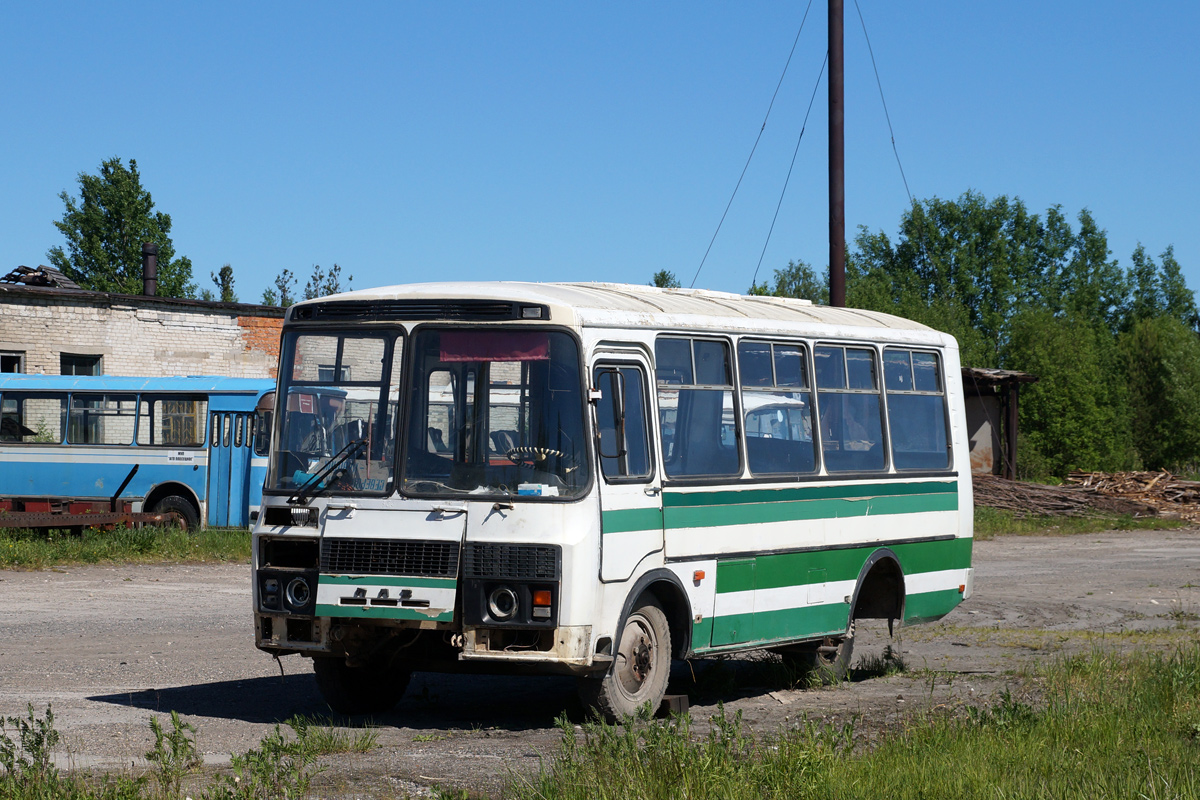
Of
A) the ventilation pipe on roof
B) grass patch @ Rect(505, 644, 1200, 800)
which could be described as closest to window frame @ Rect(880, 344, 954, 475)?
grass patch @ Rect(505, 644, 1200, 800)

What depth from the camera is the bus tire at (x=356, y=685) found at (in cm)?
950

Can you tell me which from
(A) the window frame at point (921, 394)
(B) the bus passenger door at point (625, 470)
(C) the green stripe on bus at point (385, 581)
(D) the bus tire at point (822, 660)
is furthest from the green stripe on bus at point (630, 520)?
(A) the window frame at point (921, 394)

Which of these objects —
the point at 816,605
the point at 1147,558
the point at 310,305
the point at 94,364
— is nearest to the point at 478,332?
the point at 310,305

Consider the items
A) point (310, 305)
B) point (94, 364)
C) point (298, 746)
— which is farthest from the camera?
point (94, 364)

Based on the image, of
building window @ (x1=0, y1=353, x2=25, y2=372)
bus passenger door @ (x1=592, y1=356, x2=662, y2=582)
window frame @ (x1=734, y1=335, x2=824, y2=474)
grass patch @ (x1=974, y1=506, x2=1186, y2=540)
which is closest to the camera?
bus passenger door @ (x1=592, y1=356, x2=662, y2=582)

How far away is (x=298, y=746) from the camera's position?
7.19m

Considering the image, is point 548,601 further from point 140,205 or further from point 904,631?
point 140,205

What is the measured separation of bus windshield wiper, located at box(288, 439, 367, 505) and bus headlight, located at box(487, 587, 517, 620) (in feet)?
4.19

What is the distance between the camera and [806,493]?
10.8 m

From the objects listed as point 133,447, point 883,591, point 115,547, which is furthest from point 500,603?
point 133,447

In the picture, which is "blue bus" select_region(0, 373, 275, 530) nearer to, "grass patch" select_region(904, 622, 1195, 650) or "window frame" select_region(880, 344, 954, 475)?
"grass patch" select_region(904, 622, 1195, 650)

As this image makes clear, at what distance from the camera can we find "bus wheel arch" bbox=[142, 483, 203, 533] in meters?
25.3

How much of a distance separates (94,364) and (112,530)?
14164 millimetres

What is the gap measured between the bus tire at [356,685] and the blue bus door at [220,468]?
1619cm
